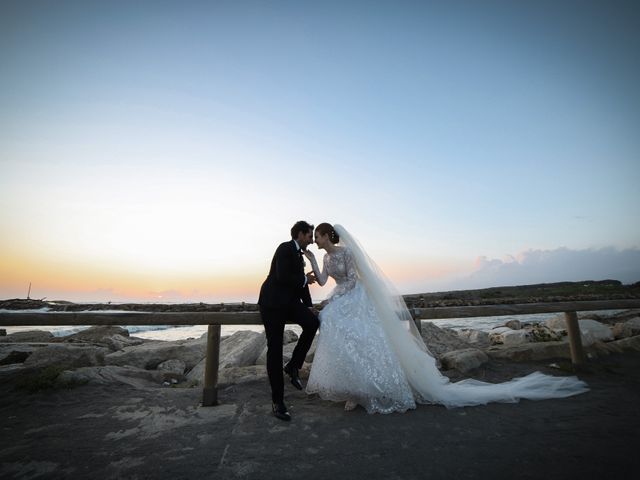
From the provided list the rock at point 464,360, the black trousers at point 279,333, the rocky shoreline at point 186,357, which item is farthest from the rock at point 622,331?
the black trousers at point 279,333

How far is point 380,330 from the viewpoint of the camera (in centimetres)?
361

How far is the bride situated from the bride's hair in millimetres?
17

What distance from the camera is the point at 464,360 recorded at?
15.5 feet

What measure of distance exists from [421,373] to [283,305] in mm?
1950

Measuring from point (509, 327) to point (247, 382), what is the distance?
1580cm

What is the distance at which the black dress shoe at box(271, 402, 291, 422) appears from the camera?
3115 mm

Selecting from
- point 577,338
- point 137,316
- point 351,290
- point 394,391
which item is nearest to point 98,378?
point 137,316

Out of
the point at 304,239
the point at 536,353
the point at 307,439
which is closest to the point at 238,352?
the point at 304,239

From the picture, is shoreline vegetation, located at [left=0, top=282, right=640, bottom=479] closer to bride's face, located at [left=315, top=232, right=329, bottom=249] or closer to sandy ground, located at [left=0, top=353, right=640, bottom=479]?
sandy ground, located at [left=0, top=353, right=640, bottom=479]

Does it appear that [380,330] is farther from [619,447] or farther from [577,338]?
[577,338]

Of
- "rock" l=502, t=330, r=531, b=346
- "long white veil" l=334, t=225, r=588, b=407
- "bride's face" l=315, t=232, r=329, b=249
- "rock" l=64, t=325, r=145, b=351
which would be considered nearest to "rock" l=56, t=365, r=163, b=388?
"bride's face" l=315, t=232, r=329, b=249

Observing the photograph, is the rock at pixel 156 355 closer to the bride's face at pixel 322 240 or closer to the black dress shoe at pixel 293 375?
the black dress shoe at pixel 293 375

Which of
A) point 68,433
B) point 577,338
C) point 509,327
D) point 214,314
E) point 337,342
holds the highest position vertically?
point 214,314

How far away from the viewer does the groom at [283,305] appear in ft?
11.0
